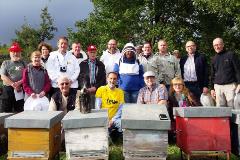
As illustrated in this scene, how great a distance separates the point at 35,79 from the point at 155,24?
17040mm

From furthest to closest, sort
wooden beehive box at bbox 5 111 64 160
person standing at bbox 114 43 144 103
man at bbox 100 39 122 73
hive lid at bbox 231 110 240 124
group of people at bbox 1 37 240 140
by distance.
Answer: man at bbox 100 39 122 73 < person standing at bbox 114 43 144 103 < group of people at bbox 1 37 240 140 < hive lid at bbox 231 110 240 124 < wooden beehive box at bbox 5 111 64 160

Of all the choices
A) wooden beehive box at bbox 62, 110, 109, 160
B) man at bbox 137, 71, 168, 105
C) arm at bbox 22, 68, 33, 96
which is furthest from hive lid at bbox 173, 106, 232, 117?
arm at bbox 22, 68, 33, 96

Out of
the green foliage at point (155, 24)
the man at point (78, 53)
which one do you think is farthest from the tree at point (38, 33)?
the man at point (78, 53)

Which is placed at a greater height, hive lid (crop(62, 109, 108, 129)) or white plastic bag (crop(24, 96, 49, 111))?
white plastic bag (crop(24, 96, 49, 111))

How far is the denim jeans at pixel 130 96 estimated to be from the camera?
984cm

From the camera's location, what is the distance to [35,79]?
958 cm

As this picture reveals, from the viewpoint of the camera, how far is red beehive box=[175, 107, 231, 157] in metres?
7.04

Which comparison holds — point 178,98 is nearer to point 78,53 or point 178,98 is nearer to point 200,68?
point 200,68

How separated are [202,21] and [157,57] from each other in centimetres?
1759

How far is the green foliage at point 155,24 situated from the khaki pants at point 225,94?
13.4 metres

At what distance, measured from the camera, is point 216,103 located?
10.5 m

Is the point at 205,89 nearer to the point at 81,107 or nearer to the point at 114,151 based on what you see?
the point at 114,151

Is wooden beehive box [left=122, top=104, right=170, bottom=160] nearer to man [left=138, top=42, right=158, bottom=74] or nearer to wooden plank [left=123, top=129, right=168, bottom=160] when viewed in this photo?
wooden plank [left=123, top=129, right=168, bottom=160]

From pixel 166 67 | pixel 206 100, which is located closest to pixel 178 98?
pixel 206 100
